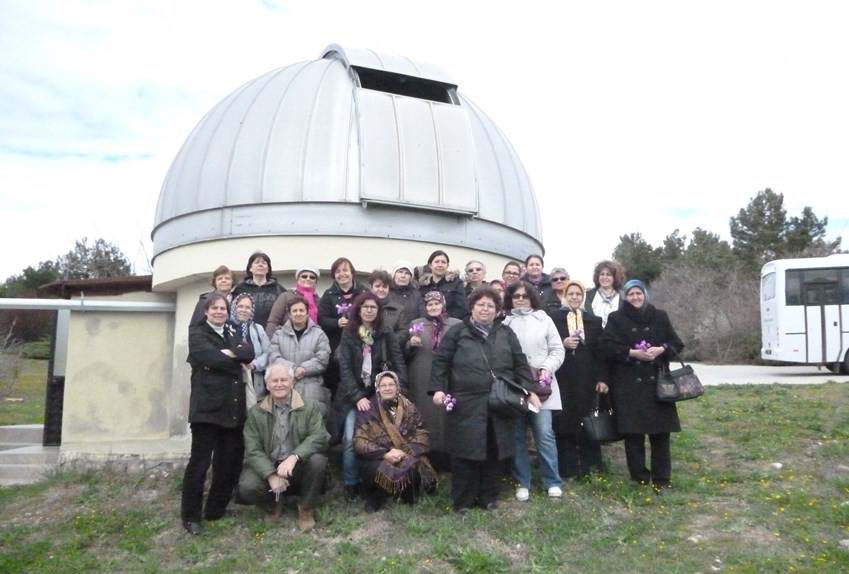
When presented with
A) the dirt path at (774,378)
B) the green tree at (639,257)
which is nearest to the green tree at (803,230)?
the green tree at (639,257)

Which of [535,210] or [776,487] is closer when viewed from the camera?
[776,487]

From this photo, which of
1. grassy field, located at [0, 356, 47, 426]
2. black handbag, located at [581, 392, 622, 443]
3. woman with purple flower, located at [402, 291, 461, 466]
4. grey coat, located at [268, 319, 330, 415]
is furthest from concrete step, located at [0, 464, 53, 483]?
grassy field, located at [0, 356, 47, 426]

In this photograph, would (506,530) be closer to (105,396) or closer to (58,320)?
(105,396)

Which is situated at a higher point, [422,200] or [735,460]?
[422,200]

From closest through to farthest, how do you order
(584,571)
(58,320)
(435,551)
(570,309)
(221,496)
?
1. (584,571)
2. (435,551)
3. (221,496)
4. (570,309)
5. (58,320)

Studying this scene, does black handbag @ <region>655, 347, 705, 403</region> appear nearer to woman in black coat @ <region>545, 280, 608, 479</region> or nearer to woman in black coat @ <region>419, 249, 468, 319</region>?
woman in black coat @ <region>545, 280, 608, 479</region>

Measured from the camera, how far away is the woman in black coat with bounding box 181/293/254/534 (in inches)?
201

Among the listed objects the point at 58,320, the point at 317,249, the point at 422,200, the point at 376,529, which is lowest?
the point at 376,529

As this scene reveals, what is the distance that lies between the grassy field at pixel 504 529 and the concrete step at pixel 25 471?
0.39 metres

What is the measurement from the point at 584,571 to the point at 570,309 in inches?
87.1

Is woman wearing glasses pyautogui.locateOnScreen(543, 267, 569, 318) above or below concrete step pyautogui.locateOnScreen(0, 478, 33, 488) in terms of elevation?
above

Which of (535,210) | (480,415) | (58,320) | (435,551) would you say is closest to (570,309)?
(480,415)

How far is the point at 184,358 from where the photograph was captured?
26.3 feet

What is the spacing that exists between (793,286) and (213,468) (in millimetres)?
14065
